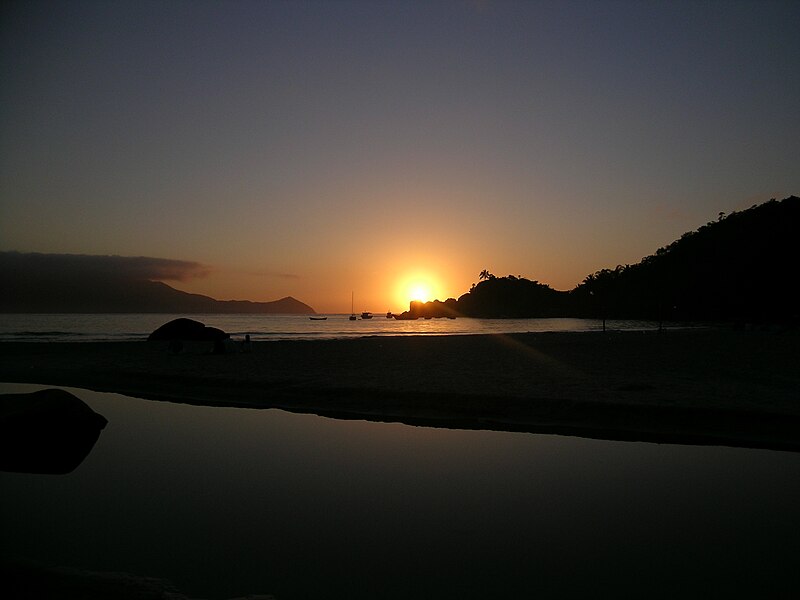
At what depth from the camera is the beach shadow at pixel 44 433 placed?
387 inches

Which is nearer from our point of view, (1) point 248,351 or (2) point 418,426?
(2) point 418,426

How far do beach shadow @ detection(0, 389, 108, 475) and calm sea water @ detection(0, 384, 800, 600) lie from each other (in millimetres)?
489

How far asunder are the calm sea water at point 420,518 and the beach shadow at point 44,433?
1.60ft

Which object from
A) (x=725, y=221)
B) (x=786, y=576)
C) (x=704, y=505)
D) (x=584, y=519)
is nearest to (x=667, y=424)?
(x=704, y=505)

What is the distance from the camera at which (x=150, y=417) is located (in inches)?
588

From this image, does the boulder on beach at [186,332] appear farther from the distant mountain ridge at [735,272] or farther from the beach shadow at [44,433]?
the distant mountain ridge at [735,272]

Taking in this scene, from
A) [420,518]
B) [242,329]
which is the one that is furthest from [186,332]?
[242,329]

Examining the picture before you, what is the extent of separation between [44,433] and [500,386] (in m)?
12.9

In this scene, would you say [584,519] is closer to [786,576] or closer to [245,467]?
[786,576]

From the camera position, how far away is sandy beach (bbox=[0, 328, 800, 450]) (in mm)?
13125

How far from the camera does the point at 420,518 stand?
23.3ft

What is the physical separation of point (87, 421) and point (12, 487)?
12.7 feet

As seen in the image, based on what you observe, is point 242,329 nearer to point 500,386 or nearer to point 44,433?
point 500,386

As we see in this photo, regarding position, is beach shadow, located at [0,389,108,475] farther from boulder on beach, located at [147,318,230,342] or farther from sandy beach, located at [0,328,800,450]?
boulder on beach, located at [147,318,230,342]
